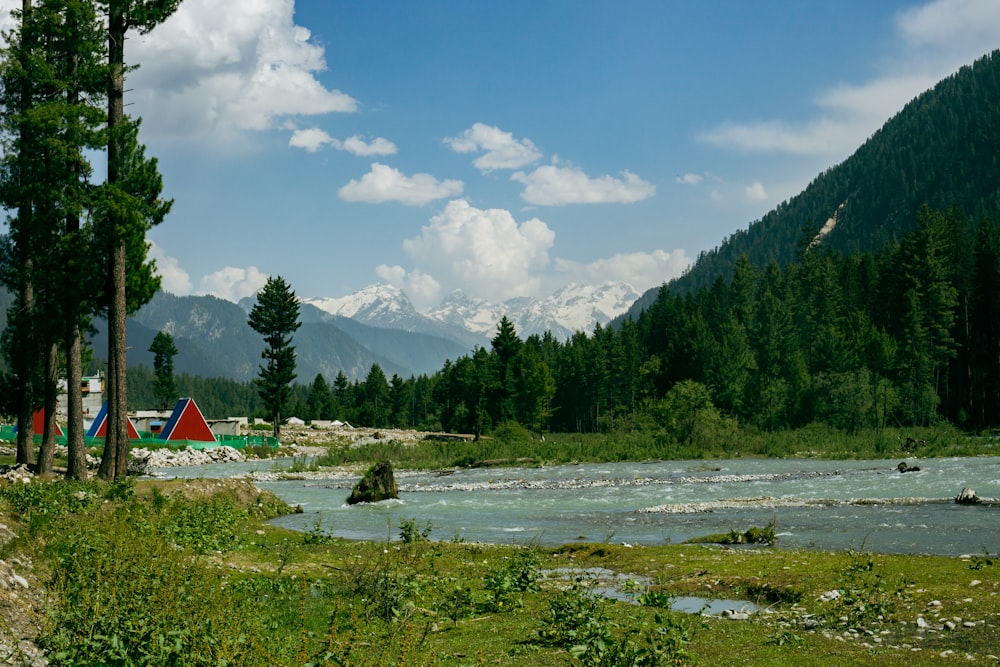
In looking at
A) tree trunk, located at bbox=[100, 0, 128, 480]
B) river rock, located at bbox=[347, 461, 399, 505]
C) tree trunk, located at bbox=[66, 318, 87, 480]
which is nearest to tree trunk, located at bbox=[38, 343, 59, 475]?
tree trunk, located at bbox=[66, 318, 87, 480]

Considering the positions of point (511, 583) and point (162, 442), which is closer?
point (511, 583)

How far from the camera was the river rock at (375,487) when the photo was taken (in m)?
40.4

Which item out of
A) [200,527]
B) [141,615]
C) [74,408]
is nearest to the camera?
[141,615]

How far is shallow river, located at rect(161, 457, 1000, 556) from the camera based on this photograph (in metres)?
Answer: 25.1

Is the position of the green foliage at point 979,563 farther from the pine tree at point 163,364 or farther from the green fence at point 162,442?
the pine tree at point 163,364

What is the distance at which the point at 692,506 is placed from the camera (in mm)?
34750

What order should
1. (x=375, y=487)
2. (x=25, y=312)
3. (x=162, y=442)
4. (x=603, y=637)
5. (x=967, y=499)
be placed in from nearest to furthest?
(x=603, y=637) < (x=25, y=312) < (x=967, y=499) < (x=375, y=487) < (x=162, y=442)

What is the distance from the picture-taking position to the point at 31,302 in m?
31.1

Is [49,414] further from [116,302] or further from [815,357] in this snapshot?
[815,357]

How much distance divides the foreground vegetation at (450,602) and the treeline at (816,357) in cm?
6491

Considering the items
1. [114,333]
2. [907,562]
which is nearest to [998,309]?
[907,562]

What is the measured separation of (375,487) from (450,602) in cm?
2737

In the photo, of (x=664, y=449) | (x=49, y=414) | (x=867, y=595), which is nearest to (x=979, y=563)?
(x=867, y=595)

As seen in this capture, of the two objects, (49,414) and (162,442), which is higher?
(49,414)
